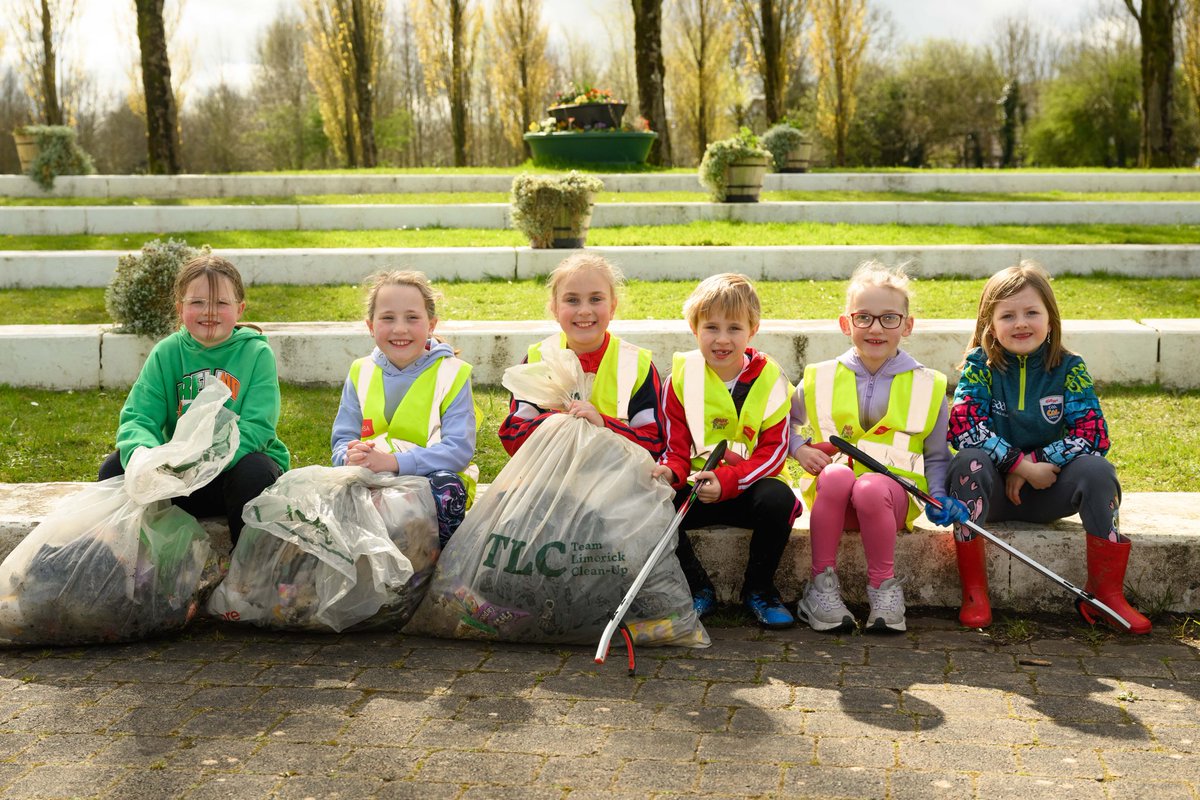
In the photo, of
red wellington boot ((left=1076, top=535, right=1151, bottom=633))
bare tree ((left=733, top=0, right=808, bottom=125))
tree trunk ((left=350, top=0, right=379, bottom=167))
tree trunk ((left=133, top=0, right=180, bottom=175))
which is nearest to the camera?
red wellington boot ((left=1076, top=535, right=1151, bottom=633))

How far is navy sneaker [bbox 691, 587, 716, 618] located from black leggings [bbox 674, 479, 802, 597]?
0.6 inches

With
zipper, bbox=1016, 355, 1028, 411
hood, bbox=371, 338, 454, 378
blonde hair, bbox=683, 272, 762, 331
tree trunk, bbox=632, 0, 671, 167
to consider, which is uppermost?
tree trunk, bbox=632, 0, 671, 167

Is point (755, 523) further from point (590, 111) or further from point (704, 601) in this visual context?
point (590, 111)

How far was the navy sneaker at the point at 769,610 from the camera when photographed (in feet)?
12.1

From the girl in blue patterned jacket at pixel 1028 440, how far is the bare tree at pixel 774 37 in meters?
19.0

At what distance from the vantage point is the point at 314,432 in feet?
18.9

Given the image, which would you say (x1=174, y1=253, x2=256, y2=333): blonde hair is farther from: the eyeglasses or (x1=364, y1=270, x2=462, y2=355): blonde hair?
the eyeglasses

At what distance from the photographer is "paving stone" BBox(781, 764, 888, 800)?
2.49 m

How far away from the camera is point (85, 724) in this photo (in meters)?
2.94

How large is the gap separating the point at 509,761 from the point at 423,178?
1400 cm

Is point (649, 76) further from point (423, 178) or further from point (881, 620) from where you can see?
point (881, 620)

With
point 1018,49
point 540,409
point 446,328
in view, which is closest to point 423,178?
point 446,328

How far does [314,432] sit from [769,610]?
2881mm

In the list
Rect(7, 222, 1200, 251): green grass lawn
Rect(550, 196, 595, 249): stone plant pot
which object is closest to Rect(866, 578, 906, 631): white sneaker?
Rect(550, 196, 595, 249): stone plant pot
